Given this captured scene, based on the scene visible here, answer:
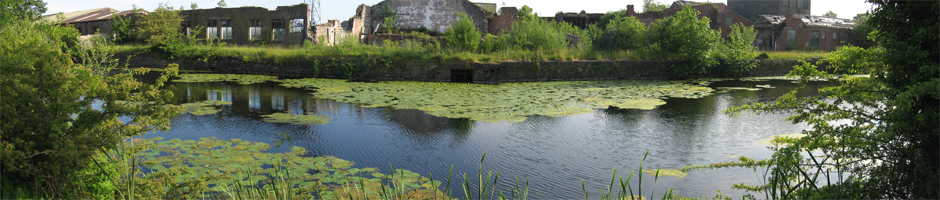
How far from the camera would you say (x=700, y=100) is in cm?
1424

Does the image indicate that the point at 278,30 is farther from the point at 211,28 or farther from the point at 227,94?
the point at 227,94

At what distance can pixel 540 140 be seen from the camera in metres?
8.73

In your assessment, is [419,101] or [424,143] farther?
[419,101]

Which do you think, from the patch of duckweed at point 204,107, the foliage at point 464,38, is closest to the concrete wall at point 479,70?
the foliage at point 464,38

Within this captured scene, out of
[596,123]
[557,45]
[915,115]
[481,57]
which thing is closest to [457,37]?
[481,57]

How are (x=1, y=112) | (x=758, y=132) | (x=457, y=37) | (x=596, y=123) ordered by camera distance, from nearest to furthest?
1. (x=1, y=112)
2. (x=758, y=132)
3. (x=596, y=123)
4. (x=457, y=37)

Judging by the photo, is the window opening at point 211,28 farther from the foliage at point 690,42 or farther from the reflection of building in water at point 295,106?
the foliage at point 690,42

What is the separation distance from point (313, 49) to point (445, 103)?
452 inches

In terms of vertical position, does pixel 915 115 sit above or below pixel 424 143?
above

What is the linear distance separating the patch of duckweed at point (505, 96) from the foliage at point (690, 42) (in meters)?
2.29

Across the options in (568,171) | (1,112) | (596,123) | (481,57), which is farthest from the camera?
(481,57)

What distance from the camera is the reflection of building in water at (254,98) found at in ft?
41.5

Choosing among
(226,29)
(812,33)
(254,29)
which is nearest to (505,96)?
(254,29)

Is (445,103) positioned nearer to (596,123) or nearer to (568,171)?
(596,123)
